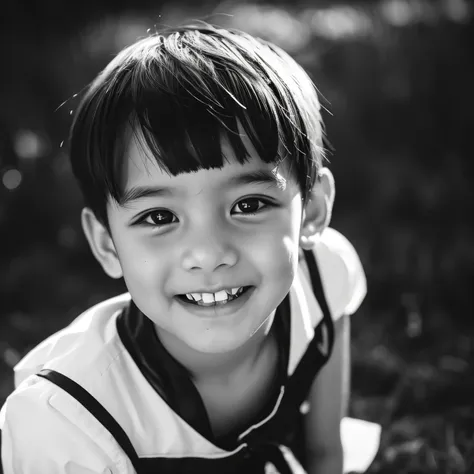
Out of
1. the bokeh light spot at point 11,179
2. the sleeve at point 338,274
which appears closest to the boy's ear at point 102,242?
the sleeve at point 338,274

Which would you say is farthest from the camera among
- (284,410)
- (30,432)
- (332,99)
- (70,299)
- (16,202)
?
(332,99)

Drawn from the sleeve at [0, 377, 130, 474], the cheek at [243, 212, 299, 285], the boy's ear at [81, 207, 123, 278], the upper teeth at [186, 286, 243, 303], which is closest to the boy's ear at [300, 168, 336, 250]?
the cheek at [243, 212, 299, 285]

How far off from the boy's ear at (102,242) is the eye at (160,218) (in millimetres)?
164

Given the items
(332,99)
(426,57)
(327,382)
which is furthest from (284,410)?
(426,57)

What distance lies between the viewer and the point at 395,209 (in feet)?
8.61

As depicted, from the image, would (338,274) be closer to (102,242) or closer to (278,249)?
(278,249)

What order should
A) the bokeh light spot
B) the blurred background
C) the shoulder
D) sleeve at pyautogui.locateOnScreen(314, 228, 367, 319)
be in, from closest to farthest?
1. the shoulder
2. sleeve at pyautogui.locateOnScreen(314, 228, 367, 319)
3. the blurred background
4. the bokeh light spot

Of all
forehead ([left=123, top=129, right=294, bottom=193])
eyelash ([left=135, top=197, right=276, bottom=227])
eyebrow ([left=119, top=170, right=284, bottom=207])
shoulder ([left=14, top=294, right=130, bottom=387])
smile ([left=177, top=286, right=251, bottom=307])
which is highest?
forehead ([left=123, top=129, right=294, bottom=193])

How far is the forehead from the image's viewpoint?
1088 millimetres

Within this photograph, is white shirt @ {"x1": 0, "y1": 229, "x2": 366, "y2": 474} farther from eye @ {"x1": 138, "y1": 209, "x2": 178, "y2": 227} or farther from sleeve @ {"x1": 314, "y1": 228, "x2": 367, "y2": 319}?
eye @ {"x1": 138, "y1": 209, "x2": 178, "y2": 227}

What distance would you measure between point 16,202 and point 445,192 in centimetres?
157

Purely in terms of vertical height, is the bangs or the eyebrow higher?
the bangs

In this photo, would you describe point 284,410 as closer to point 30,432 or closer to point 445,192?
point 30,432

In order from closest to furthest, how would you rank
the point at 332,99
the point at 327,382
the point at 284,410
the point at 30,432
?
the point at 30,432 < the point at 284,410 < the point at 327,382 < the point at 332,99
